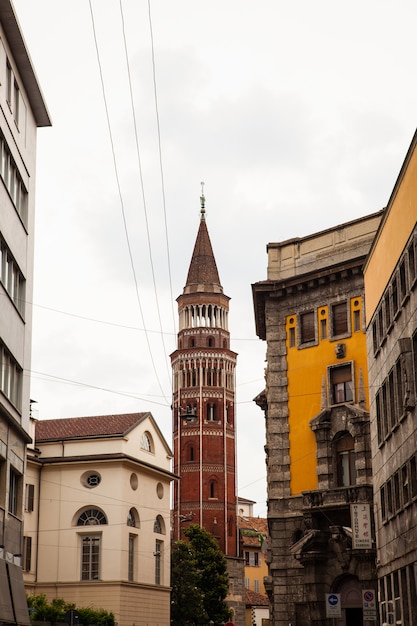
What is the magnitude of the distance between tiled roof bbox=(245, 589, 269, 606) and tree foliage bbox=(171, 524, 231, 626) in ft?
89.8

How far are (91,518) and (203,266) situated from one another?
74349 millimetres

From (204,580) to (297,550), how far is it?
43.1 metres

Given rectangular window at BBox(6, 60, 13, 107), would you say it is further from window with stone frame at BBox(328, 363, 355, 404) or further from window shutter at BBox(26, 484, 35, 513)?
window shutter at BBox(26, 484, 35, 513)

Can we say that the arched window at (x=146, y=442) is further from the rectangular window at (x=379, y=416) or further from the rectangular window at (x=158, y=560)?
the rectangular window at (x=379, y=416)

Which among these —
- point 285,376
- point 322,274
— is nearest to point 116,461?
point 285,376

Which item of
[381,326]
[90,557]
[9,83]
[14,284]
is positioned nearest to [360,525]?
[381,326]

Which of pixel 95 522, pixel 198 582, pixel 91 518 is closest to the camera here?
pixel 95 522

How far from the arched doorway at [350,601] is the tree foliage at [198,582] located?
3414 centimetres

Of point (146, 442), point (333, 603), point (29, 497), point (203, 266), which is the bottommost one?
point (333, 603)

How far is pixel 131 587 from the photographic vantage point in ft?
188

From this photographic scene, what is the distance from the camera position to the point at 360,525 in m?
36.6

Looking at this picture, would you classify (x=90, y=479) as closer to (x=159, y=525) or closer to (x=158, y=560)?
(x=159, y=525)

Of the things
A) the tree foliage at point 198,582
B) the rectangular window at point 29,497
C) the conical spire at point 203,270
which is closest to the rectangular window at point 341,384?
the rectangular window at point 29,497

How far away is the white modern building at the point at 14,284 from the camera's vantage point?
27.7 metres
